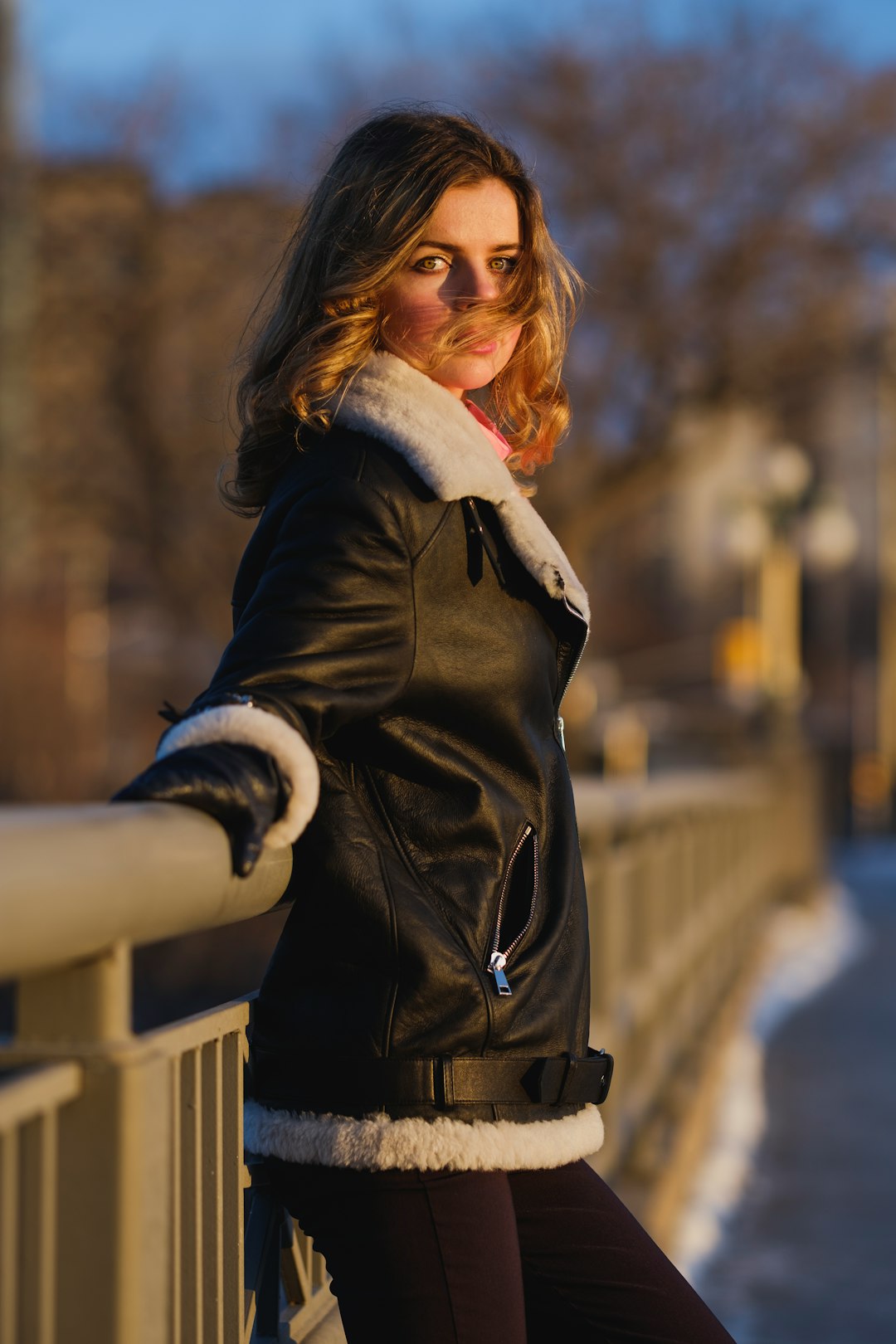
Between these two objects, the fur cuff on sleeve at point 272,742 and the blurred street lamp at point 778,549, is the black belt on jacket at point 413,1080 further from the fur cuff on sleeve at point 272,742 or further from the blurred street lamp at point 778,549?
the blurred street lamp at point 778,549

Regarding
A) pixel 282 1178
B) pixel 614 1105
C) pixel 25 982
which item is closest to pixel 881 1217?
pixel 614 1105

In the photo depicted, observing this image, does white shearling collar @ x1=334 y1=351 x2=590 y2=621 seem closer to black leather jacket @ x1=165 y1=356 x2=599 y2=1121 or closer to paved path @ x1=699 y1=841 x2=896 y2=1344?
black leather jacket @ x1=165 y1=356 x2=599 y2=1121

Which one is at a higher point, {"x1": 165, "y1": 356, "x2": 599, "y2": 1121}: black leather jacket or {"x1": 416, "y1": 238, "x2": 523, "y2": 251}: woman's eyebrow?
{"x1": 416, "y1": 238, "x2": 523, "y2": 251}: woman's eyebrow

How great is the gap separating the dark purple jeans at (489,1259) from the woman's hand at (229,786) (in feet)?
1.33

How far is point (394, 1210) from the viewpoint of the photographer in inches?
77.3

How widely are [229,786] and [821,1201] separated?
5.38m

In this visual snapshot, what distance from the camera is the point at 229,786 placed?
1756 mm

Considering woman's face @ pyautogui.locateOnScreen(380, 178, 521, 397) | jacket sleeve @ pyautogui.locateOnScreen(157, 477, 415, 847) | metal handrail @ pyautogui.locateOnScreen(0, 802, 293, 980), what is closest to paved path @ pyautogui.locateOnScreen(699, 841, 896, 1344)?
woman's face @ pyautogui.locateOnScreen(380, 178, 521, 397)

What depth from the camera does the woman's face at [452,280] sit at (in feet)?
7.36

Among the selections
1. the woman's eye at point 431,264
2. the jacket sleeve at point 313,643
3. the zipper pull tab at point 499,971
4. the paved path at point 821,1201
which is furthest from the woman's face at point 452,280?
the paved path at point 821,1201

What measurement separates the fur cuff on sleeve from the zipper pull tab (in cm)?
27

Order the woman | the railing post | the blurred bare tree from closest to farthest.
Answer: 1. the railing post
2. the woman
3. the blurred bare tree

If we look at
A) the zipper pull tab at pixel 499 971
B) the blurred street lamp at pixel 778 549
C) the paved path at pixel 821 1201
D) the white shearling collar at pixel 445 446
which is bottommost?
the paved path at pixel 821 1201

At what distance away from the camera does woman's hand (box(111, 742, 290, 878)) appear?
5.71 feet
